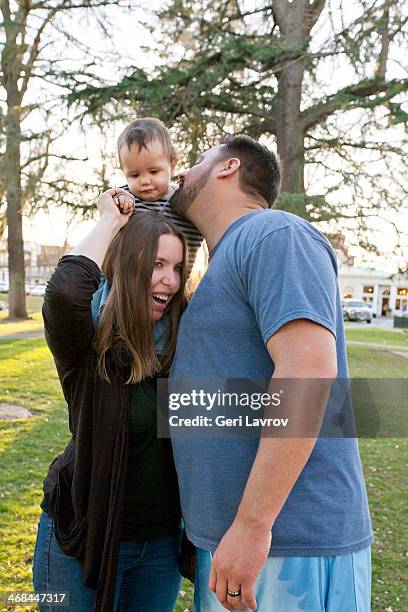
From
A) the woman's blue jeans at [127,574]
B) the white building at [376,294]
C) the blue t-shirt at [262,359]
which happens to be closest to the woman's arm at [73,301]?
the blue t-shirt at [262,359]

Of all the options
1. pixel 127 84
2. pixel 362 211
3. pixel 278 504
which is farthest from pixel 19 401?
pixel 278 504

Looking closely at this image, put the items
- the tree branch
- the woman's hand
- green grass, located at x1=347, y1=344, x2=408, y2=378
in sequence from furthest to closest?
1. green grass, located at x1=347, y1=344, x2=408, y2=378
2. the tree branch
3. the woman's hand

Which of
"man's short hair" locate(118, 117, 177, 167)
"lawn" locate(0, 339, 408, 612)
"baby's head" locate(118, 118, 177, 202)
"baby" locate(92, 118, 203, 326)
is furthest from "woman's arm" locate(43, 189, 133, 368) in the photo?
"lawn" locate(0, 339, 408, 612)

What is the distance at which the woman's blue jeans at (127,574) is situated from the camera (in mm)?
1785

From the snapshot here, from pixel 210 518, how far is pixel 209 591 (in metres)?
0.25

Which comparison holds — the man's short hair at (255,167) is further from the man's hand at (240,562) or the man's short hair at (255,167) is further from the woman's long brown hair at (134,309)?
the man's hand at (240,562)

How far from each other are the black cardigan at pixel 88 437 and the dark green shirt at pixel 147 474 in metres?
0.06

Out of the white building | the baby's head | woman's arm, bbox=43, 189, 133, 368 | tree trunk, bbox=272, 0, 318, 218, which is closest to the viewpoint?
woman's arm, bbox=43, 189, 133, 368

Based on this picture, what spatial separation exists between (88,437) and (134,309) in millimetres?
422

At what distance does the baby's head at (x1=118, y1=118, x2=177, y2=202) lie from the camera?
112 inches

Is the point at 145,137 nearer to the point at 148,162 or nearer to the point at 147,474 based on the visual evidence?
the point at 148,162

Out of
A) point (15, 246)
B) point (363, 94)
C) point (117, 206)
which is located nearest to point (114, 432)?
point (117, 206)

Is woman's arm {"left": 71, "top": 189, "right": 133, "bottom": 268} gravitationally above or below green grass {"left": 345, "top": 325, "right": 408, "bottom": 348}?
above

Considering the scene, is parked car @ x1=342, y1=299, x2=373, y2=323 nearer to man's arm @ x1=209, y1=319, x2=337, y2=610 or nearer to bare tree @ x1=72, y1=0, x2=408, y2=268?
bare tree @ x1=72, y1=0, x2=408, y2=268
